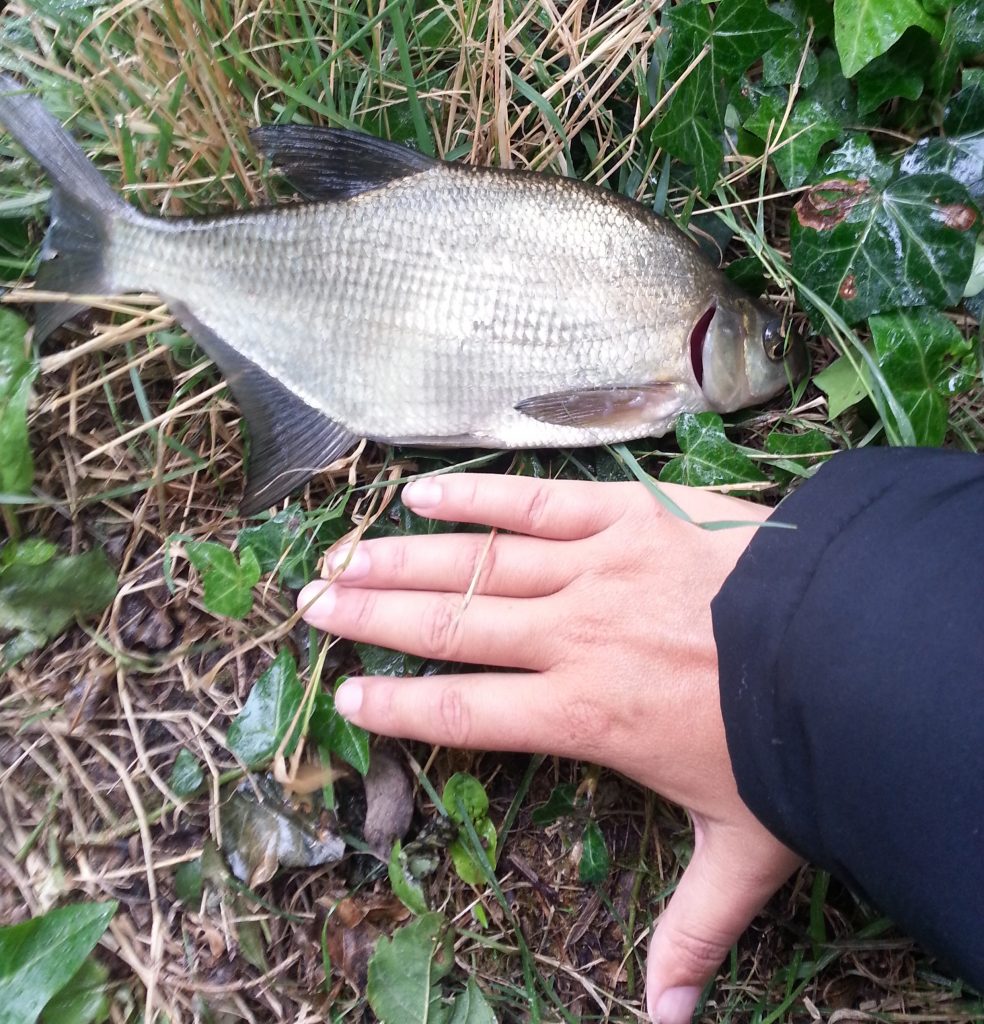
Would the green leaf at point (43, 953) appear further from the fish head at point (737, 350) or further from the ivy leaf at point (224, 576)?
the fish head at point (737, 350)

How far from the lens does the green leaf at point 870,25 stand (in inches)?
70.6

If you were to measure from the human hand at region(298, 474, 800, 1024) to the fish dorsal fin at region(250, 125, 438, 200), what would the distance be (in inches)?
27.5

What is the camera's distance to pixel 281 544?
6.20 feet

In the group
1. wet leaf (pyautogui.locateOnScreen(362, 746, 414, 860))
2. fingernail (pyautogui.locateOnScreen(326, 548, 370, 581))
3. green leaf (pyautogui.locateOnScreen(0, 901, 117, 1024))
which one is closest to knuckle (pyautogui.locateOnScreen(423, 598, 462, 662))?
fingernail (pyautogui.locateOnScreen(326, 548, 370, 581))

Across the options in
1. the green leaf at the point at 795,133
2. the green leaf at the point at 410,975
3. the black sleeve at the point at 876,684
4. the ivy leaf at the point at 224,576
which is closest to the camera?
the black sleeve at the point at 876,684

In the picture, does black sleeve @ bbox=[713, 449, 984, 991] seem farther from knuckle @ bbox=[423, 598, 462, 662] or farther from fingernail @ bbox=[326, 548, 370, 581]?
fingernail @ bbox=[326, 548, 370, 581]

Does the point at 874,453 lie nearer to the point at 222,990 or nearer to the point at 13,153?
the point at 222,990

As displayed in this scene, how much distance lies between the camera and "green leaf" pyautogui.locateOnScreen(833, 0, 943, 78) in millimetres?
1792

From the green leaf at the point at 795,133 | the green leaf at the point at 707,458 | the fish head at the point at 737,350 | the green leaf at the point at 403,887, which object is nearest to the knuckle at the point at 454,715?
the green leaf at the point at 403,887

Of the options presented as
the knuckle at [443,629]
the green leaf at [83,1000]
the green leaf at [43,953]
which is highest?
the knuckle at [443,629]

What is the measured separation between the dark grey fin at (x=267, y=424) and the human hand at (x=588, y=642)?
23 centimetres

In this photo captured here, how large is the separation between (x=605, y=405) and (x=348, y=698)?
2.85 ft

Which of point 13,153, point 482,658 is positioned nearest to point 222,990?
point 482,658

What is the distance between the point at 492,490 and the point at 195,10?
130 centimetres
